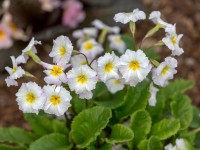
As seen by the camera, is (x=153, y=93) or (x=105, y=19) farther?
(x=105, y=19)

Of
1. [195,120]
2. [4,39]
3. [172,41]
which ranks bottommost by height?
[195,120]

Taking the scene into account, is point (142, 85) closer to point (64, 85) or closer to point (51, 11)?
point (64, 85)

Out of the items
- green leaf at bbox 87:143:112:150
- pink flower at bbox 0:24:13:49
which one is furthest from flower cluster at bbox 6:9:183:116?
pink flower at bbox 0:24:13:49

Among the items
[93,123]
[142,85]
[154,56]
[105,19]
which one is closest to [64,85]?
[93,123]

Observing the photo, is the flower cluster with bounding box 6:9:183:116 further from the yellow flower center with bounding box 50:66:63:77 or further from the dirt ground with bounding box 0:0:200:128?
the dirt ground with bounding box 0:0:200:128

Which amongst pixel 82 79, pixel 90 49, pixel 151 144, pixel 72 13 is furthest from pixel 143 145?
pixel 72 13

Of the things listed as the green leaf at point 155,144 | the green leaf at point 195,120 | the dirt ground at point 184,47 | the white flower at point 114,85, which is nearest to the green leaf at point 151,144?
the green leaf at point 155,144

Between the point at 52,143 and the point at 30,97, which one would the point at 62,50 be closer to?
the point at 30,97
